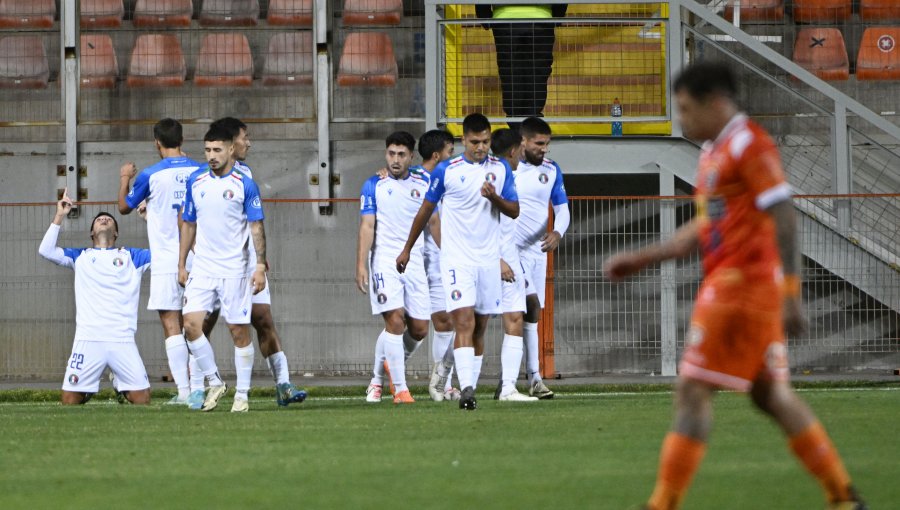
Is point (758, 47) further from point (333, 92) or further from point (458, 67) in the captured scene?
point (333, 92)

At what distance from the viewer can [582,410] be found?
1048 centimetres

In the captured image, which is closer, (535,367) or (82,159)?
(535,367)

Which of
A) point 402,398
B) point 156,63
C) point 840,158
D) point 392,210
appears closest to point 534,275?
point 392,210

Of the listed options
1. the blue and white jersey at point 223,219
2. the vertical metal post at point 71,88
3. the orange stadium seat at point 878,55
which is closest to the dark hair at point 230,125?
the blue and white jersey at point 223,219

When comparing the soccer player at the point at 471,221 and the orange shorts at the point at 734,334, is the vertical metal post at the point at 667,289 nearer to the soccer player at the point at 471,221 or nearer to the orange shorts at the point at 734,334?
the soccer player at the point at 471,221

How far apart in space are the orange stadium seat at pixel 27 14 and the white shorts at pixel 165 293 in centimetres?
857

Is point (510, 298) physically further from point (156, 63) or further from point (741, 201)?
point (156, 63)

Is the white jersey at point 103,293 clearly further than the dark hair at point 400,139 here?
Yes

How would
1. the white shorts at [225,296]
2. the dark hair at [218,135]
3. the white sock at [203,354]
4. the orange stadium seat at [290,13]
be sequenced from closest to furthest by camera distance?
the white shorts at [225,296], the dark hair at [218,135], the white sock at [203,354], the orange stadium seat at [290,13]

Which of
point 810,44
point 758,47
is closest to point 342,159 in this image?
point 758,47

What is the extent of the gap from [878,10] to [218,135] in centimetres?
1246

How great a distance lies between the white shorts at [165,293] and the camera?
41.7 feet

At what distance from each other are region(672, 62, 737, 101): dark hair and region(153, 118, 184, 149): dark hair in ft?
27.5

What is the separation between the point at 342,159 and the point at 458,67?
2492 millimetres
